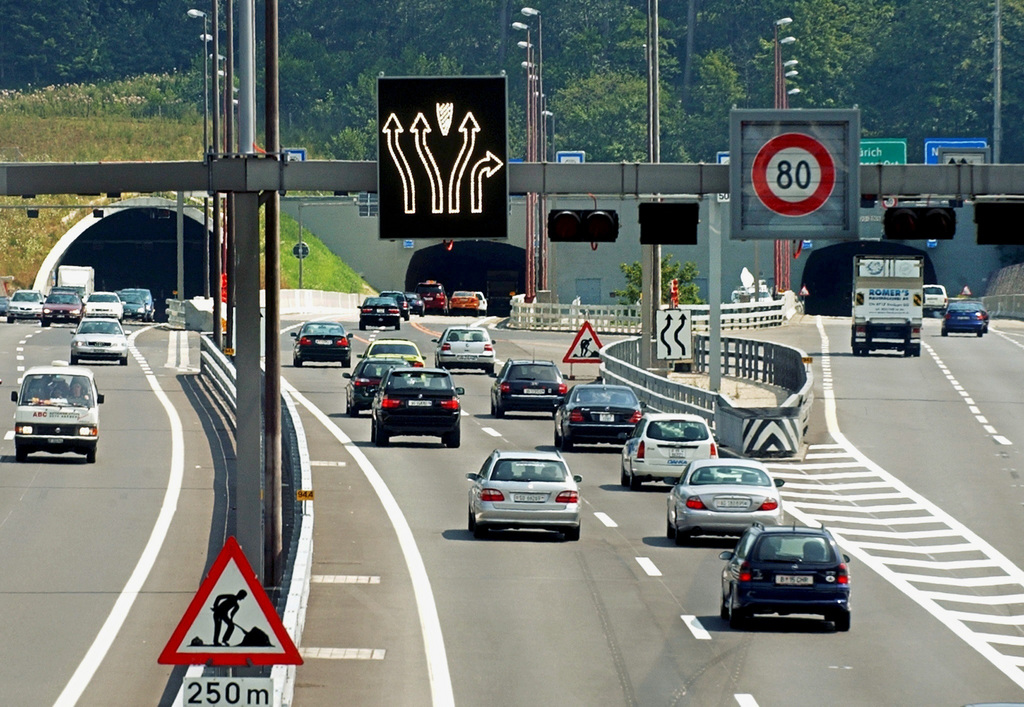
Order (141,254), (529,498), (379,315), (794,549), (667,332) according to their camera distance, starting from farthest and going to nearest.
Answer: (141,254) < (379,315) < (667,332) < (529,498) < (794,549)

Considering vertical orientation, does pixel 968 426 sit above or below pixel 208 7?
below

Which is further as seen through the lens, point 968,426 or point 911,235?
point 968,426

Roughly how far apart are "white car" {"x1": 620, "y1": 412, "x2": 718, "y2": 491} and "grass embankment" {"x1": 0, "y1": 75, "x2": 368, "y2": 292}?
8305 centimetres

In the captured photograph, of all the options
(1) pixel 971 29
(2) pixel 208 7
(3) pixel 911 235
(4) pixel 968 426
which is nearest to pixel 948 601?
(3) pixel 911 235

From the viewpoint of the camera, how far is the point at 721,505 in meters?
31.4

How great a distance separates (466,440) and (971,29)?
392 ft

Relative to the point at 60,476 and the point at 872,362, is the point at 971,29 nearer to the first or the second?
the point at 872,362

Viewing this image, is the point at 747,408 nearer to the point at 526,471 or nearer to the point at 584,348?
the point at 584,348

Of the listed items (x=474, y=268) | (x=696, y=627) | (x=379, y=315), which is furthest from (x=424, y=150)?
(x=474, y=268)

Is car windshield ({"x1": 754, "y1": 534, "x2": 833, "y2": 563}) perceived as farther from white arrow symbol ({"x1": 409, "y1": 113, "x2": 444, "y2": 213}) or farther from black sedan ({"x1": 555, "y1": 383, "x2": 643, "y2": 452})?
black sedan ({"x1": 555, "y1": 383, "x2": 643, "y2": 452})

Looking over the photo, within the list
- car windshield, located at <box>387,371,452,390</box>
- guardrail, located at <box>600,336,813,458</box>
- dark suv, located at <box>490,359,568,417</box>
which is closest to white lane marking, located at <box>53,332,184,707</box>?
car windshield, located at <box>387,371,452,390</box>

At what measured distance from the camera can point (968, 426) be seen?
52500mm

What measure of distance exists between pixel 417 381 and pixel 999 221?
75.8 feet

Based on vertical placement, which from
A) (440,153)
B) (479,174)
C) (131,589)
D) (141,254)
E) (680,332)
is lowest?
(131,589)
